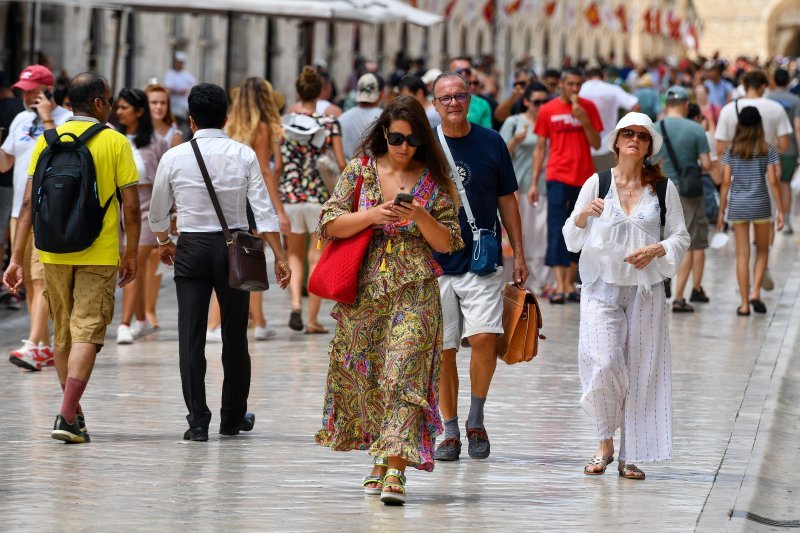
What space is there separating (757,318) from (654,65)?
3139 cm

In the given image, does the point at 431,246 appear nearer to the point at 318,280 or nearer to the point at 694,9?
the point at 318,280

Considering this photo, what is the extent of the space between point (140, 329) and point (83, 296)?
4.36 m

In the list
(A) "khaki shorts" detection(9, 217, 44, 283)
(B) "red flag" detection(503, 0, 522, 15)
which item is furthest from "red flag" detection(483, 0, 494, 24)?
(A) "khaki shorts" detection(9, 217, 44, 283)

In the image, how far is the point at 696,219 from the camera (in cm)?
1501

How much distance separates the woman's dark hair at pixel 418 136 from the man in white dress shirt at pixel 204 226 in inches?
54.5

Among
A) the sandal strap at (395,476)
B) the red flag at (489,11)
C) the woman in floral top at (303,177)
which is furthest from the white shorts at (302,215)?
the red flag at (489,11)

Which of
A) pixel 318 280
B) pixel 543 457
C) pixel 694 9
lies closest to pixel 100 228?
pixel 318 280

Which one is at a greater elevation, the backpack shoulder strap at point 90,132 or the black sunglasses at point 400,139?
the black sunglasses at point 400,139

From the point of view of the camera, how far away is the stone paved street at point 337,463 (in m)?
7.18

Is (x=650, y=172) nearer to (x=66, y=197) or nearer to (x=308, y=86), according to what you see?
(x=66, y=197)

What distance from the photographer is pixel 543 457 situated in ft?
28.6

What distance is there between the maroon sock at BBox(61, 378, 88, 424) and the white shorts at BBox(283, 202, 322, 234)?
519cm

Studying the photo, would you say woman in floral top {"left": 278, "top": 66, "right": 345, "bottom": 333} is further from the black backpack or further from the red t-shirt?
the black backpack

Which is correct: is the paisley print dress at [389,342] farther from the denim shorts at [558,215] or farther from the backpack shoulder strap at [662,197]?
the denim shorts at [558,215]
